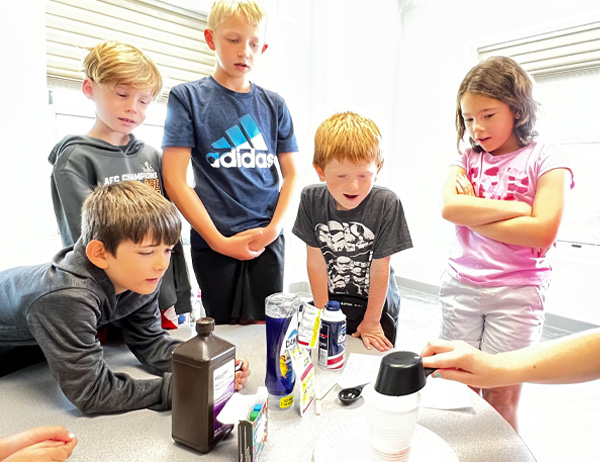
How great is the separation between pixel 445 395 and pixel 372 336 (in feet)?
0.99

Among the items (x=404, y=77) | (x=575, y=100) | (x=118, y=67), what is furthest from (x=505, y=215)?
(x=404, y=77)

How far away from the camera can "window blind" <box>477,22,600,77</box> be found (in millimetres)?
2863

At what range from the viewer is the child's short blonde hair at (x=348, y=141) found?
3.88ft

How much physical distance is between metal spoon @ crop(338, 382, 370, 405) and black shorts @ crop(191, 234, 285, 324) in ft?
1.95

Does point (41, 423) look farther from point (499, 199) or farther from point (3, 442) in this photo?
point (499, 199)

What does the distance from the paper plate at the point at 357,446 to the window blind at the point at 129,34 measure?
2.30m

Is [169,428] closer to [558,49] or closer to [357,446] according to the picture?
[357,446]

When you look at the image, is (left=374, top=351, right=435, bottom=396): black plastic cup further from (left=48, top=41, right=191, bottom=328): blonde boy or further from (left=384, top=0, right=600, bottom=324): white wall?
(left=384, top=0, right=600, bottom=324): white wall

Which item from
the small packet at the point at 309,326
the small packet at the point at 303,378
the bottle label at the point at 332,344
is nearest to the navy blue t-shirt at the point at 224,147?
the small packet at the point at 309,326

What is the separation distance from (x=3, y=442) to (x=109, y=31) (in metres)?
2.60

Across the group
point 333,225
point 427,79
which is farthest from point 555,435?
point 427,79

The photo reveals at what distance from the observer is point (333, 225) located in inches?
52.4

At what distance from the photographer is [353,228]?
51.8 inches

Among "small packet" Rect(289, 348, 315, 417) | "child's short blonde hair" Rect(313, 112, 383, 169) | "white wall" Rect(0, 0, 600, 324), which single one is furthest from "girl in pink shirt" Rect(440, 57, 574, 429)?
"white wall" Rect(0, 0, 600, 324)
